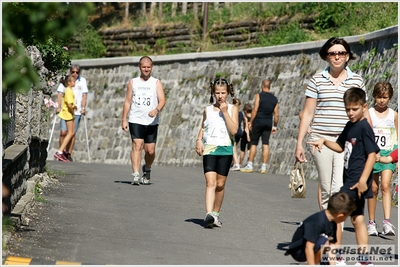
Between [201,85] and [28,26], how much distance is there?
20.8 metres

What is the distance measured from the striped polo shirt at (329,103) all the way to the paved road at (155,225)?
117cm

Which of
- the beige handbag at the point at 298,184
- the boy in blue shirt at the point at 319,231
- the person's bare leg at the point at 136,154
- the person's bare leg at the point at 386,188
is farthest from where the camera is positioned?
the person's bare leg at the point at 136,154

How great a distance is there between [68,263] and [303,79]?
16308 millimetres

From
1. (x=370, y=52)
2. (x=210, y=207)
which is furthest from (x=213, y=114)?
(x=370, y=52)

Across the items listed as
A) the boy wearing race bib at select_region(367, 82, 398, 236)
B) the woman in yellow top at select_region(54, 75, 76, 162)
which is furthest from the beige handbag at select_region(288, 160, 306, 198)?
the woman in yellow top at select_region(54, 75, 76, 162)

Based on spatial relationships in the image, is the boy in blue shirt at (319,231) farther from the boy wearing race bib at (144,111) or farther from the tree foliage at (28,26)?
the boy wearing race bib at (144,111)

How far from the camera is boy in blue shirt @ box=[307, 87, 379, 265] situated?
28.2 feet

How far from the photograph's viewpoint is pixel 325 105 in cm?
966

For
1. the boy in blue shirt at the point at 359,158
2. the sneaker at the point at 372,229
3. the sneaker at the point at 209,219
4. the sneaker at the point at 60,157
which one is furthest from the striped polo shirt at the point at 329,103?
the sneaker at the point at 60,157

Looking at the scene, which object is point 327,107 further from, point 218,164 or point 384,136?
point 384,136

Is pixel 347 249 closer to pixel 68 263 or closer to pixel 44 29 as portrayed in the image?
pixel 68 263

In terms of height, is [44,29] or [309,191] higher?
[44,29]

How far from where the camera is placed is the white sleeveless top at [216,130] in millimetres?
10992

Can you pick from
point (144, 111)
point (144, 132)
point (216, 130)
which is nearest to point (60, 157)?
point (144, 132)
